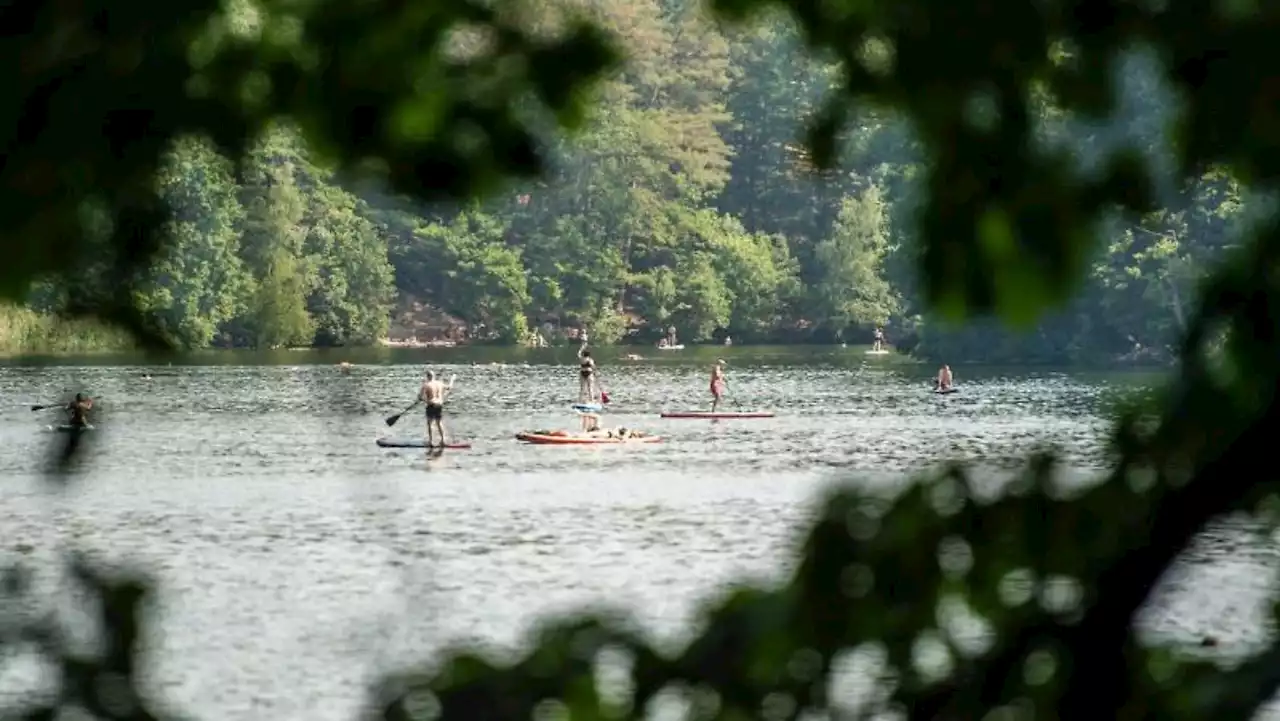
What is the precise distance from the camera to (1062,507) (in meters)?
1.20

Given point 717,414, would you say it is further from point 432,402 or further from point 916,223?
point 916,223

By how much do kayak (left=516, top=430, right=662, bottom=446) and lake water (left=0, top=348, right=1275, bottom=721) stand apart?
17.2 inches

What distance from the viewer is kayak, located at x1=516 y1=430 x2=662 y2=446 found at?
30.2 m

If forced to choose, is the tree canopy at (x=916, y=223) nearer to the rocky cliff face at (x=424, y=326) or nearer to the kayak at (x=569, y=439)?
the kayak at (x=569, y=439)

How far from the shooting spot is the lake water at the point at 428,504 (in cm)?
138

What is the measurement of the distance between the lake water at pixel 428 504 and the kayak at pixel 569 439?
44 cm

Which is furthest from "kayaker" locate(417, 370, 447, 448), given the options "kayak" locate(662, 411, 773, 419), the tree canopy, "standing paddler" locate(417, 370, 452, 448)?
the tree canopy

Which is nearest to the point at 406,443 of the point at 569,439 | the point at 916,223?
the point at 569,439

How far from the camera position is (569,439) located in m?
30.4

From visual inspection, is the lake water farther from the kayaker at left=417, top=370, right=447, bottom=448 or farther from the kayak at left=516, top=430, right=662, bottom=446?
the kayaker at left=417, top=370, right=447, bottom=448

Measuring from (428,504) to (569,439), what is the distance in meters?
8.07

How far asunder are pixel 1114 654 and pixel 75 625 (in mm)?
509

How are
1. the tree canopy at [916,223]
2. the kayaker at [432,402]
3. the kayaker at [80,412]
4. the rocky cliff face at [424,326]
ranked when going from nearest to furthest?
the tree canopy at [916,223] → the kayaker at [80,412] → the kayaker at [432,402] → the rocky cliff face at [424,326]

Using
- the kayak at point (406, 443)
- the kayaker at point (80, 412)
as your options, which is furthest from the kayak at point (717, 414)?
the kayaker at point (80, 412)
